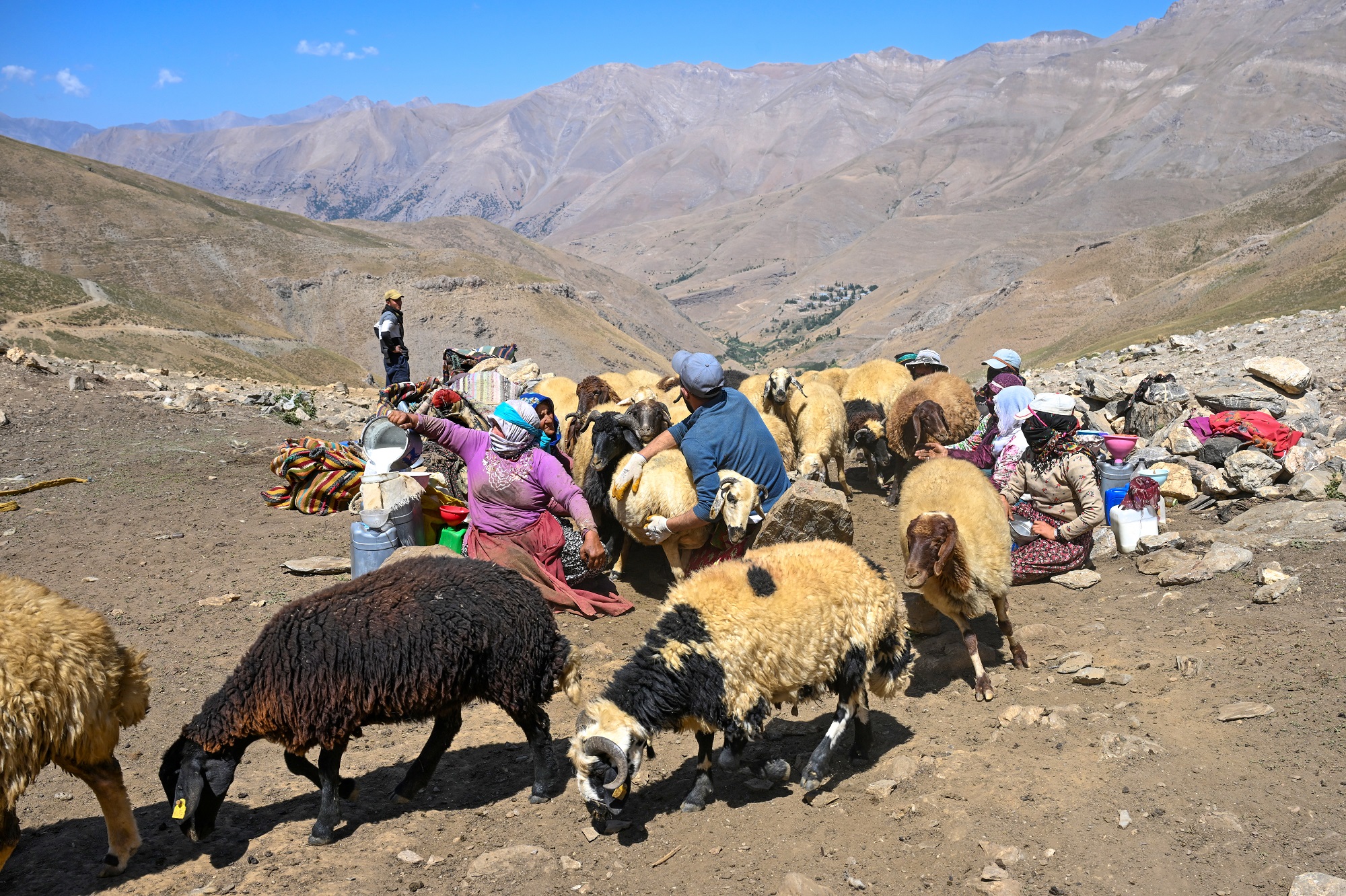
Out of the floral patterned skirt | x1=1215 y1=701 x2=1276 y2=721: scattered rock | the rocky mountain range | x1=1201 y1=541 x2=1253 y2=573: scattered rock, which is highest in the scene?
the rocky mountain range

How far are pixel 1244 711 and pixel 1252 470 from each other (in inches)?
179

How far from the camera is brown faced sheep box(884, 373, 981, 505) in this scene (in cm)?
1000

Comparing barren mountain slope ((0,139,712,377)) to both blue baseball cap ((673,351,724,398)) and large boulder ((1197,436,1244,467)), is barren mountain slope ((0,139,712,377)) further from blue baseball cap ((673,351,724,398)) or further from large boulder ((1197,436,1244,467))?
blue baseball cap ((673,351,724,398))

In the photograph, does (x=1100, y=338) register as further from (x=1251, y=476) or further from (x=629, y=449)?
(x=629, y=449)

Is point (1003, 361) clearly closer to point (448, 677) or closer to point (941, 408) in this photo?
point (941, 408)

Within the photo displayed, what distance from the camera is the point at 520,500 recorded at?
21.6 feet

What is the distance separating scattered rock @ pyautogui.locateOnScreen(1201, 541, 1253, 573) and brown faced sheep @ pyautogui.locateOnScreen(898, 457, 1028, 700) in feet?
5.44

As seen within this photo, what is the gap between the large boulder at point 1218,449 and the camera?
348 inches

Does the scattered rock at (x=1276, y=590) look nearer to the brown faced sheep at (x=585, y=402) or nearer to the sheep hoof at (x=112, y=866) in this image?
the brown faced sheep at (x=585, y=402)

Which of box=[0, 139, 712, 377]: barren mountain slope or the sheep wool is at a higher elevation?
box=[0, 139, 712, 377]: barren mountain slope

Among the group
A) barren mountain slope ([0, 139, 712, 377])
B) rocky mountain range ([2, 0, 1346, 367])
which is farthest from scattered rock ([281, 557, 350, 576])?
barren mountain slope ([0, 139, 712, 377])

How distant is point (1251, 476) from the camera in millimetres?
8188

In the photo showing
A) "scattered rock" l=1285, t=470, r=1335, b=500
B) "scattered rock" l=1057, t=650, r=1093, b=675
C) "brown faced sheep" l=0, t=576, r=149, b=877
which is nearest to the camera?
"brown faced sheep" l=0, t=576, r=149, b=877

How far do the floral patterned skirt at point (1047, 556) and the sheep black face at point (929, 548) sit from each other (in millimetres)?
1949
